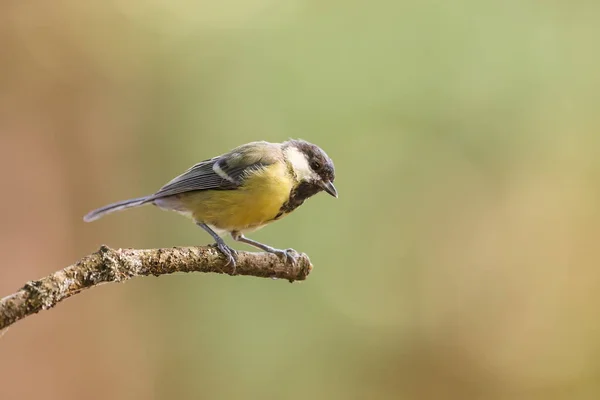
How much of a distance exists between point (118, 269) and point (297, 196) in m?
0.93

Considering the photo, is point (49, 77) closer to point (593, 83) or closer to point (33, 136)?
point (33, 136)

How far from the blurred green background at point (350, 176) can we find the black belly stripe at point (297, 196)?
86 centimetres

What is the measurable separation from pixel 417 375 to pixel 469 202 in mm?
897

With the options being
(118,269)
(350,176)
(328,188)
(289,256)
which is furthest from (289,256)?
(350,176)

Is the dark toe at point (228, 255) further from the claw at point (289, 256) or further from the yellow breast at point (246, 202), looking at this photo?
the yellow breast at point (246, 202)

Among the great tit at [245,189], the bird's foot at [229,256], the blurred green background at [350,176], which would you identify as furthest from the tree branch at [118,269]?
the blurred green background at [350,176]

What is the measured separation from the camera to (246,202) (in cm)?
168

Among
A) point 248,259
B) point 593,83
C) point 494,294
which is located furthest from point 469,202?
point 248,259

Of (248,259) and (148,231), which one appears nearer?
(248,259)

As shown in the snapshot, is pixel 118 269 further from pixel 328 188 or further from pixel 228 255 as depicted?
pixel 328 188

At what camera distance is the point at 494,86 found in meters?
3.06

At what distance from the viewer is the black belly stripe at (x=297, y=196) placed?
5.71 ft

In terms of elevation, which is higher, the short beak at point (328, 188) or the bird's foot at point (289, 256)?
the short beak at point (328, 188)

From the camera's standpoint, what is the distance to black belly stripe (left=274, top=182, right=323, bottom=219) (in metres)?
1.74
